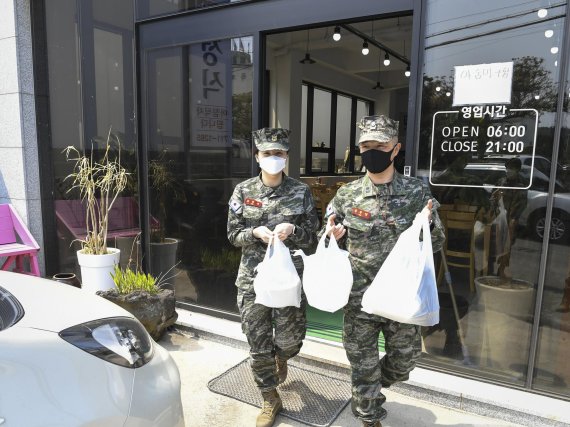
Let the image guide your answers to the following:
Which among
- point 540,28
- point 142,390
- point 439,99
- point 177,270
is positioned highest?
point 540,28

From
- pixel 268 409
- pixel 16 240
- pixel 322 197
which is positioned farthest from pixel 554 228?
pixel 16 240

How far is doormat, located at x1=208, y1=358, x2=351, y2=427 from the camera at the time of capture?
8.53 ft

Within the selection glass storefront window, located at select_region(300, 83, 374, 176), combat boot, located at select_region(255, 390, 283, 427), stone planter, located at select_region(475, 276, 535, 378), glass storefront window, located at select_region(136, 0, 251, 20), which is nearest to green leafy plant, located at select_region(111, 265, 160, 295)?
combat boot, located at select_region(255, 390, 283, 427)

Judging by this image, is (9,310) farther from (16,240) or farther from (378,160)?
(16,240)

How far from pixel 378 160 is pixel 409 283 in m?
0.60

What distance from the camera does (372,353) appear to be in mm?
2186

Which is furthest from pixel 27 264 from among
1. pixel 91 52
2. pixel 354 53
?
pixel 354 53

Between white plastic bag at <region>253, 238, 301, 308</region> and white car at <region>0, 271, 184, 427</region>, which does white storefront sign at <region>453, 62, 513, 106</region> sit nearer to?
white plastic bag at <region>253, 238, 301, 308</region>

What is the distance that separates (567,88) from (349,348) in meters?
1.86

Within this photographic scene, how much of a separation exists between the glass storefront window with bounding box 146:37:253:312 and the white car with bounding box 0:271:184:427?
1979 mm

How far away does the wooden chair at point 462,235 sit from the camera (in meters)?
2.75

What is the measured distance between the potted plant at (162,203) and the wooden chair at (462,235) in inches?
91.0

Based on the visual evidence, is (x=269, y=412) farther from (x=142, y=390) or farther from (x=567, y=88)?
(x=567, y=88)

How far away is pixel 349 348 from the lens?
87.9 inches
